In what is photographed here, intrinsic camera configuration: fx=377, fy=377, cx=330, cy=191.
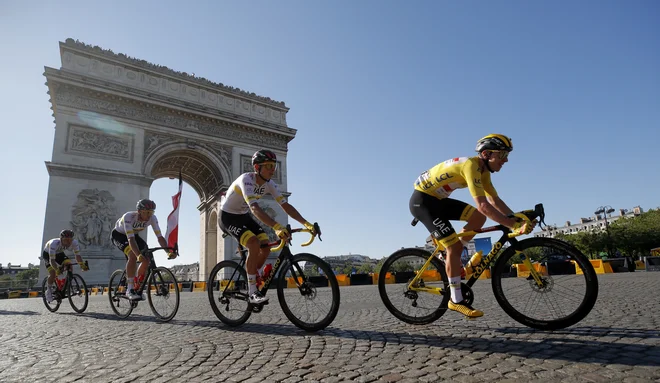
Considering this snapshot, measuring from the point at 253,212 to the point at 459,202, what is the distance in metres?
2.18

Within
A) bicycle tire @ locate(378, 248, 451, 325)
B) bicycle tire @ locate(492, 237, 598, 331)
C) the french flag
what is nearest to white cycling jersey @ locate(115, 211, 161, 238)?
bicycle tire @ locate(378, 248, 451, 325)

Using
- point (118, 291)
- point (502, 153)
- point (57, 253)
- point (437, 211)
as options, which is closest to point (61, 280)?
point (57, 253)

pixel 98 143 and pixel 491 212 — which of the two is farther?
pixel 98 143

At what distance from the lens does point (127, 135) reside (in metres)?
22.8

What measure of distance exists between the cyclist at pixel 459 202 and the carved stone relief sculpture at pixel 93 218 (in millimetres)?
20786

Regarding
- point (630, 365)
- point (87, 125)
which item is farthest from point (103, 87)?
point (630, 365)

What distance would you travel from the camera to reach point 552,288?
3.17 metres

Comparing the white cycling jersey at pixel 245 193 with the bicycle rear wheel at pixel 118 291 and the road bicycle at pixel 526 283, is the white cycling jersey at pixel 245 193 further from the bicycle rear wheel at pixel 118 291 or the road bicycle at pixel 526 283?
the bicycle rear wheel at pixel 118 291

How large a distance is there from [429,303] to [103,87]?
24.1m

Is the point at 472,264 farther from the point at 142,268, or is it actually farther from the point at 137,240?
the point at 137,240

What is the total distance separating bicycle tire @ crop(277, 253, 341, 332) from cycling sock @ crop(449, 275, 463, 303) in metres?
1.04

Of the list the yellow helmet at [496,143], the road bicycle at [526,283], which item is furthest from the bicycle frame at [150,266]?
the yellow helmet at [496,143]

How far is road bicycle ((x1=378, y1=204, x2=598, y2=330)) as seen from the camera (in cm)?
302

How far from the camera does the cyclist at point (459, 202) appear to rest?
128 inches
